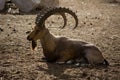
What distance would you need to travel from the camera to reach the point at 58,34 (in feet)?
37.5

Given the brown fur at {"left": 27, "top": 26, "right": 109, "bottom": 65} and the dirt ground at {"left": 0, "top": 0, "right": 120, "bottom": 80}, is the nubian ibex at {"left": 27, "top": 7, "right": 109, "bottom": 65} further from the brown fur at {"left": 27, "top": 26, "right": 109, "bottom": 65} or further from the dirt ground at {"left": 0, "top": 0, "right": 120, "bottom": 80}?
the dirt ground at {"left": 0, "top": 0, "right": 120, "bottom": 80}

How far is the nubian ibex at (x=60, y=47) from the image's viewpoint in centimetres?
805

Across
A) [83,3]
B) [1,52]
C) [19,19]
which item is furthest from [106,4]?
[1,52]

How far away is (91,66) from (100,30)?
4660mm

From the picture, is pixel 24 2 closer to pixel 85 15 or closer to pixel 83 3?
pixel 85 15

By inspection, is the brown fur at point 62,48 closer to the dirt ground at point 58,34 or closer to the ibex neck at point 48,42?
the ibex neck at point 48,42

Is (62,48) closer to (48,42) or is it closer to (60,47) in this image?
(60,47)

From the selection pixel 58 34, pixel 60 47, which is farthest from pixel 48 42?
pixel 58 34

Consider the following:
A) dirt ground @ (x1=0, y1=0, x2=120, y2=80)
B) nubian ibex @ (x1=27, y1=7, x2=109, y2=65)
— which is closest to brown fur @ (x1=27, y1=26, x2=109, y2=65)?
nubian ibex @ (x1=27, y1=7, x2=109, y2=65)

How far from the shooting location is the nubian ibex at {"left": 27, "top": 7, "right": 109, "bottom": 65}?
805 cm

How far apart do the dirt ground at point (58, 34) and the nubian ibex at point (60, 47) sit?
0.93ft

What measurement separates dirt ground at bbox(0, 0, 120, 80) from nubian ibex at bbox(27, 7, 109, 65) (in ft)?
0.93

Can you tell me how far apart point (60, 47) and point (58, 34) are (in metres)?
3.15

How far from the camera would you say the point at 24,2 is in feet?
53.3
